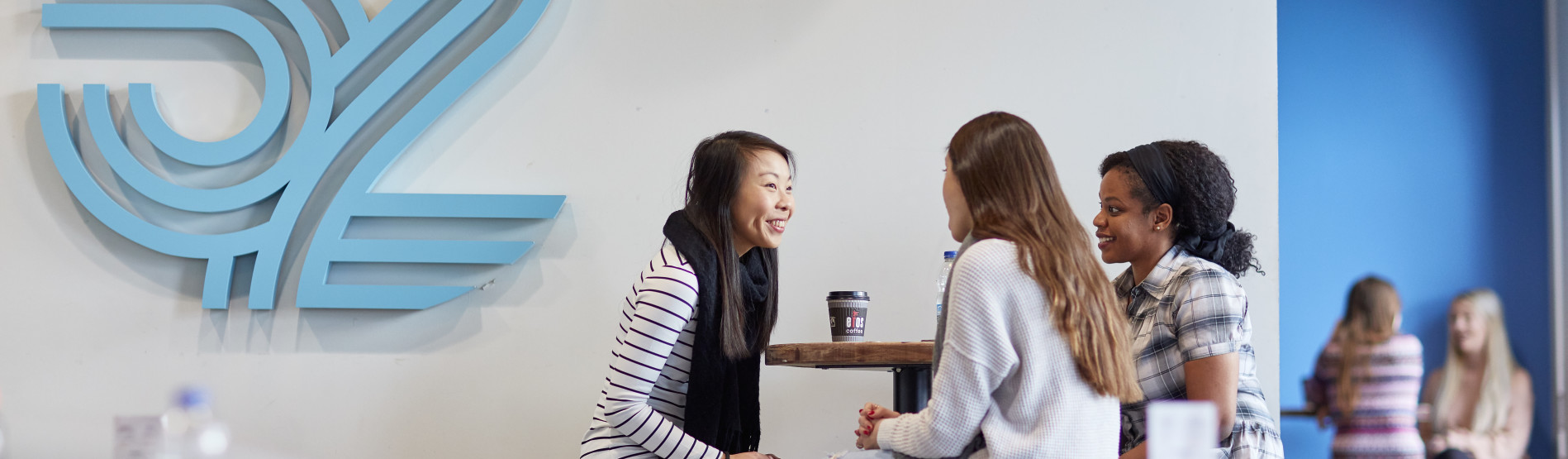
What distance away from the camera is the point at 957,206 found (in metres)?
1.27

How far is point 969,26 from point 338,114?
4.95 feet

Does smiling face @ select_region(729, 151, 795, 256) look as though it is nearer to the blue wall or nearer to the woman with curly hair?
the woman with curly hair

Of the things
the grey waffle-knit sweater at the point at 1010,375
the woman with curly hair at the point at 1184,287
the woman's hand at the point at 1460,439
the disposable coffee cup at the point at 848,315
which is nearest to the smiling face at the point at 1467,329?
the woman's hand at the point at 1460,439

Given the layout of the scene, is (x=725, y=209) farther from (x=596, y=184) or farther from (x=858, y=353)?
(x=596, y=184)

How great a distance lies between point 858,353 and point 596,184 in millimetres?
987

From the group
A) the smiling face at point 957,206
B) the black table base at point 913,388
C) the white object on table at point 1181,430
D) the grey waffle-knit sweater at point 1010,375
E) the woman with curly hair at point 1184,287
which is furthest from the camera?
the black table base at point 913,388

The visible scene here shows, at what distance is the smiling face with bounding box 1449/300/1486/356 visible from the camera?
221 centimetres

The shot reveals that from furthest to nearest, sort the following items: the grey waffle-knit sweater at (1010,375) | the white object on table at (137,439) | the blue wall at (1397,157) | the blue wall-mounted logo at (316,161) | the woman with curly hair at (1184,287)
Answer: the blue wall at (1397,157)
the blue wall-mounted logo at (316,161)
the woman with curly hair at (1184,287)
the grey waffle-knit sweater at (1010,375)
the white object on table at (137,439)

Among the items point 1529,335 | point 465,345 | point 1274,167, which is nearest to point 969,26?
point 1274,167

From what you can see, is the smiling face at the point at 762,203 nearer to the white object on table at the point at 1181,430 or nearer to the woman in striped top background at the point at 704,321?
the woman in striped top background at the point at 704,321

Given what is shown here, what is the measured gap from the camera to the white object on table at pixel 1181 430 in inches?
26.0

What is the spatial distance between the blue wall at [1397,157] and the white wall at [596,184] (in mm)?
218

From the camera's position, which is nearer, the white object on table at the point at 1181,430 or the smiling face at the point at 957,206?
the white object on table at the point at 1181,430

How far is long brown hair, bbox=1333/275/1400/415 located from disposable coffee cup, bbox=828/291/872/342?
1.01 metres
